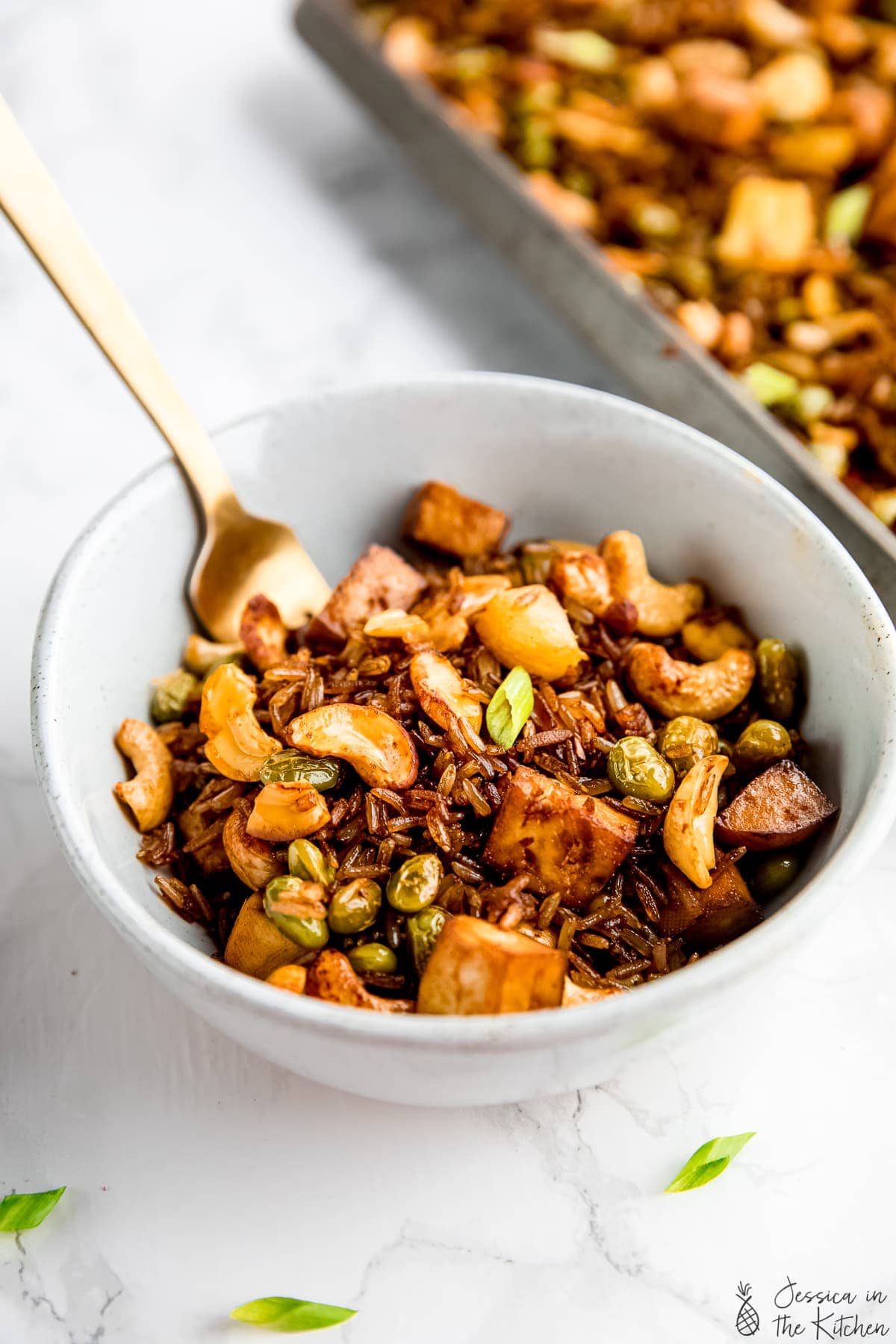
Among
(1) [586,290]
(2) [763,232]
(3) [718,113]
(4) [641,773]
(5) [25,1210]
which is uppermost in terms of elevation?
(3) [718,113]

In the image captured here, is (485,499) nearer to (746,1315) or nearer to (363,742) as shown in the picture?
(363,742)

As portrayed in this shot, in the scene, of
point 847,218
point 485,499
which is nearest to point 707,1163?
point 485,499

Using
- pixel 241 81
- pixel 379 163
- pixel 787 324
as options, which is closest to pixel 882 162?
pixel 787 324

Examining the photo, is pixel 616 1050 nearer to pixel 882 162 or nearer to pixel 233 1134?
pixel 233 1134

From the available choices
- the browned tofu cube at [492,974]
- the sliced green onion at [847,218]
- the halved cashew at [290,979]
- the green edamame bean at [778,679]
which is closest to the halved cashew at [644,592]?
the green edamame bean at [778,679]

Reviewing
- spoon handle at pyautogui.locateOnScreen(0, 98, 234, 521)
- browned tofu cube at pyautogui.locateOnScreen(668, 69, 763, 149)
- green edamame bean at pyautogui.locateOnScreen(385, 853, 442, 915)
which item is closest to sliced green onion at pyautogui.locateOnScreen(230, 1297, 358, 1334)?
green edamame bean at pyautogui.locateOnScreen(385, 853, 442, 915)

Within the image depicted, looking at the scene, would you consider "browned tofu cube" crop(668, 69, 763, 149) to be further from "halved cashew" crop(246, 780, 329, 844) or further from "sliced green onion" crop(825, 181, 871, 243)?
"halved cashew" crop(246, 780, 329, 844)

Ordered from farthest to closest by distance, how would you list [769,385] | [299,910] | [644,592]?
1. [769,385]
2. [644,592]
3. [299,910]
